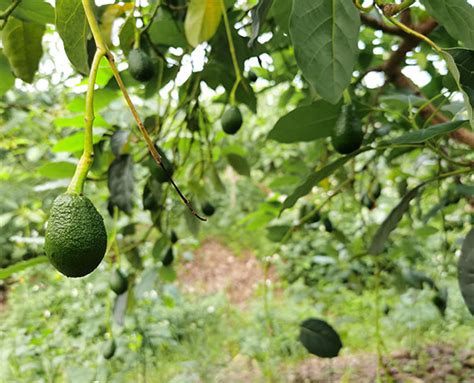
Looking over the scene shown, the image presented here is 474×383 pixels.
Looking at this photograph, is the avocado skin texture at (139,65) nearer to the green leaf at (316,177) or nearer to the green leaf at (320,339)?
the green leaf at (316,177)

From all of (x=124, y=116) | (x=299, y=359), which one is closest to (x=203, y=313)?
(x=299, y=359)

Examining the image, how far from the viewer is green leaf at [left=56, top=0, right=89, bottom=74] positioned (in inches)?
20.8

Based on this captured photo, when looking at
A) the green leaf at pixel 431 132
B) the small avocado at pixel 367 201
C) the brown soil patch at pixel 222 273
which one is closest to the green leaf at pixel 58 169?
→ the green leaf at pixel 431 132

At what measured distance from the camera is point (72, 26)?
1.79 feet

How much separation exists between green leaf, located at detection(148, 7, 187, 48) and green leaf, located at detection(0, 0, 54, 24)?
325 mm

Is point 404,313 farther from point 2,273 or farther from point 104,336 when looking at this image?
point 2,273

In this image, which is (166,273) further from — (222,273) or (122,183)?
(222,273)

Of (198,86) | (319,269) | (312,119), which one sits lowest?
(319,269)

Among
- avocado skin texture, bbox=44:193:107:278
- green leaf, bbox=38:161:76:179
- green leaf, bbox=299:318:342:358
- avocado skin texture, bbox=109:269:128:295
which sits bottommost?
green leaf, bbox=299:318:342:358

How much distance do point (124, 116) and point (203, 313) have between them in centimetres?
354

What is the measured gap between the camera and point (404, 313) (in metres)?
3.64

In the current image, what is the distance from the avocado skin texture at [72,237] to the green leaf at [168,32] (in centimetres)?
75

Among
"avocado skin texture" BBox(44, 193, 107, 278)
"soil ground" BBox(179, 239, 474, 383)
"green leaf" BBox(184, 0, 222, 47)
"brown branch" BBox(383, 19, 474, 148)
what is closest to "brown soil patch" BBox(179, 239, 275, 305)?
"soil ground" BBox(179, 239, 474, 383)

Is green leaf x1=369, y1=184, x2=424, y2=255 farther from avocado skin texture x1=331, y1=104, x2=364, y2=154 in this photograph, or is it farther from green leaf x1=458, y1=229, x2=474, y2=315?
avocado skin texture x1=331, y1=104, x2=364, y2=154
